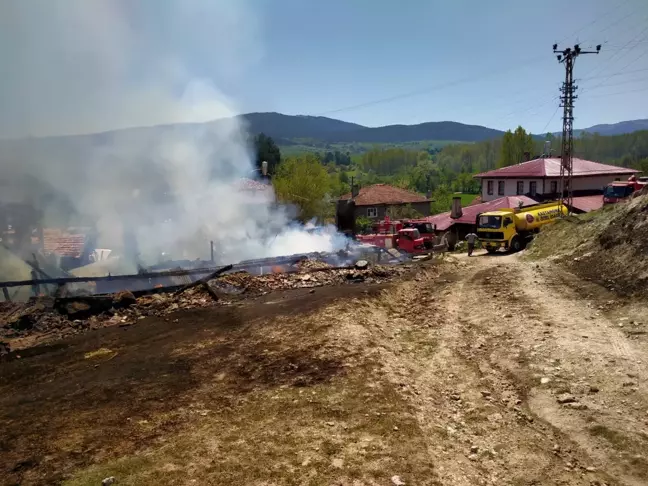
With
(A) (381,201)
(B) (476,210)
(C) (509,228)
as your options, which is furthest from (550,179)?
(A) (381,201)

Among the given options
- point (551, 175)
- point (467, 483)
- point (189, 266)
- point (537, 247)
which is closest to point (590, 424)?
point (467, 483)

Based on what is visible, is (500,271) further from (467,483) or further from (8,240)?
(8,240)

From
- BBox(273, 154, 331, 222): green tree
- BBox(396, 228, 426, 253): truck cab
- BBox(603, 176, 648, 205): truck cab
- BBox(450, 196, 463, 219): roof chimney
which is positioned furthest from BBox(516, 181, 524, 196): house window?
BBox(396, 228, 426, 253): truck cab

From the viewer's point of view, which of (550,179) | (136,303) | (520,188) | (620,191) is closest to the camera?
(136,303)

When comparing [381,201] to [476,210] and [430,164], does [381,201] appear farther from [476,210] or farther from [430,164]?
[430,164]

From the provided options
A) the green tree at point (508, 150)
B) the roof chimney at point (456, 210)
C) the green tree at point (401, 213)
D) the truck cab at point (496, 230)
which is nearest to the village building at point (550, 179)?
the roof chimney at point (456, 210)

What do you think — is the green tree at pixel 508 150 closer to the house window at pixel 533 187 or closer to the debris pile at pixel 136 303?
the house window at pixel 533 187

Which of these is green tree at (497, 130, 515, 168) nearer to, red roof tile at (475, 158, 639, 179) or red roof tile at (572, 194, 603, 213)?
red roof tile at (475, 158, 639, 179)

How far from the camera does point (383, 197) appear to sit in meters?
51.6

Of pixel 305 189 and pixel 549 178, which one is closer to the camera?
pixel 549 178

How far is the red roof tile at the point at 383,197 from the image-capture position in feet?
165

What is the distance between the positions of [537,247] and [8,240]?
78.6ft

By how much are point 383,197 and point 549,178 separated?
19.0 m

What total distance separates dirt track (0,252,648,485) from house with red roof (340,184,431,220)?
35543mm
